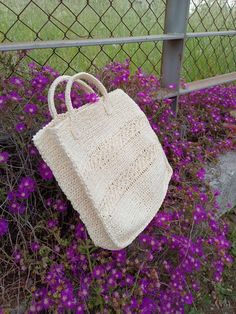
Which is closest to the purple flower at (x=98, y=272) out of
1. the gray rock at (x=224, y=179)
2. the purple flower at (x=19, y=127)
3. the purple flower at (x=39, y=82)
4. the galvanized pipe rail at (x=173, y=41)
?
the purple flower at (x=19, y=127)

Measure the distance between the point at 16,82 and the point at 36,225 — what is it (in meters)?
0.51

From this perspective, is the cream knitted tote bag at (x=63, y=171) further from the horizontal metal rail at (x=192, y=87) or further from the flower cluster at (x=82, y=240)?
the horizontal metal rail at (x=192, y=87)

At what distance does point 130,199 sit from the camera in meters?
1.16

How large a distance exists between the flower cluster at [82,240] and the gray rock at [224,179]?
14 centimetres

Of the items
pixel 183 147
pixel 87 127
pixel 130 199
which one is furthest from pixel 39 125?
pixel 183 147

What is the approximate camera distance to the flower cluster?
1.19 metres

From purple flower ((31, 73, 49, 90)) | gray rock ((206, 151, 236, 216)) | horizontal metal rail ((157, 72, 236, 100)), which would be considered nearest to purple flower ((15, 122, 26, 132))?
purple flower ((31, 73, 49, 90))

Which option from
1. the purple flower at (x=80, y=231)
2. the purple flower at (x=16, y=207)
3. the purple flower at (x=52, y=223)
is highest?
the purple flower at (x=16, y=207)

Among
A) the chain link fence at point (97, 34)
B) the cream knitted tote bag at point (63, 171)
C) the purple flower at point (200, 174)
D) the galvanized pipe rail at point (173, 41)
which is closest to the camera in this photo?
the cream knitted tote bag at point (63, 171)

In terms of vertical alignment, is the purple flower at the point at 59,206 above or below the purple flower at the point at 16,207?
below

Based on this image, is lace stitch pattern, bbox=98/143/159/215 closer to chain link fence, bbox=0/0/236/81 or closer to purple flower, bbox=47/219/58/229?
purple flower, bbox=47/219/58/229

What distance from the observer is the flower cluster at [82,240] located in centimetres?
119

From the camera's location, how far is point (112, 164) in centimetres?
113

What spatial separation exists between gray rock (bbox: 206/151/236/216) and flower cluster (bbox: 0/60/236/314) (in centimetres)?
14
